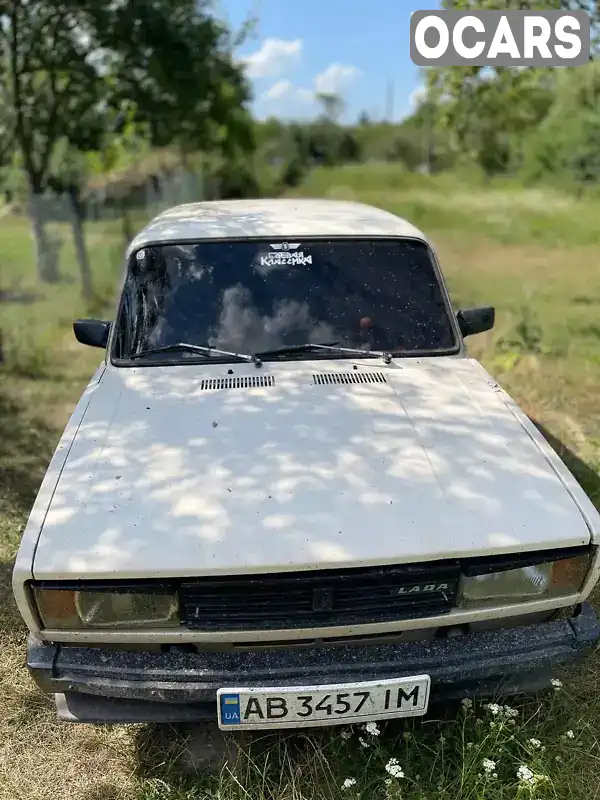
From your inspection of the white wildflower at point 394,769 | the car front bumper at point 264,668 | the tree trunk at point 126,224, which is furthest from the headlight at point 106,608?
the tree trunk at point 126,224

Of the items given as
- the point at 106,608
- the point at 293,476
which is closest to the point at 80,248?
the point at 293,476

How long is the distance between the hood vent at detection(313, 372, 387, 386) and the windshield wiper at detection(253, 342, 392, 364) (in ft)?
0.52

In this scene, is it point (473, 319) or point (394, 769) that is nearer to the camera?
point (394, 769)

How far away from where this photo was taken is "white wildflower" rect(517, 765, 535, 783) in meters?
2.29

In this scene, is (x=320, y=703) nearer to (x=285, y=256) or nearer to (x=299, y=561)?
(x=299, y=561)

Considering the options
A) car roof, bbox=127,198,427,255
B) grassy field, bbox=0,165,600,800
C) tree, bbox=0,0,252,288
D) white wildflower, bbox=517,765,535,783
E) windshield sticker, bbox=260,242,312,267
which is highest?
tree, bbox=0,0,252,288

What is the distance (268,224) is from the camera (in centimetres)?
367

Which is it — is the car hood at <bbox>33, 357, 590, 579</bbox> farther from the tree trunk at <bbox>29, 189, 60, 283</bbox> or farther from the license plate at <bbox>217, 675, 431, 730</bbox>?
the tree trunk at <bbox>29, 189, 60, 283</bbox>

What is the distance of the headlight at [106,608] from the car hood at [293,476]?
95 millimetres

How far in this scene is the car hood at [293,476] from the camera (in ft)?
7.16

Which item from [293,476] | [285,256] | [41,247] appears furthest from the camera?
[41,247]

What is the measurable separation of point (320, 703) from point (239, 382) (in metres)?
1.44

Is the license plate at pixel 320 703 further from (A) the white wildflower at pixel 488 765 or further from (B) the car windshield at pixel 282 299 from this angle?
(B) the car windshield at pixel 282 299

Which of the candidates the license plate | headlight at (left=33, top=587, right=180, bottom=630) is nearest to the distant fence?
headlight at (left=33, top=587, right=180, bottom=630)
